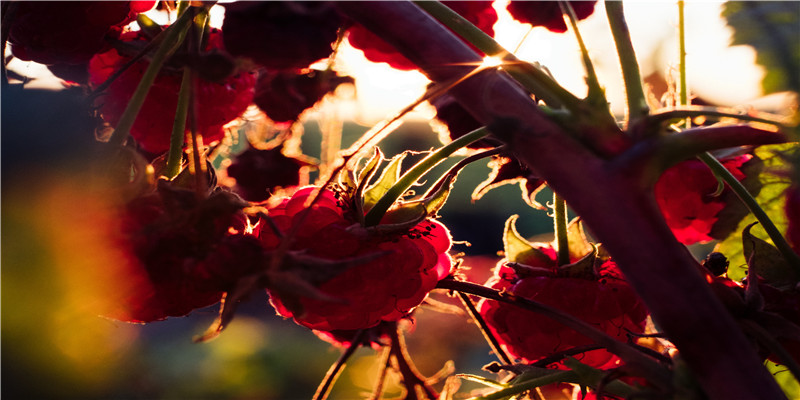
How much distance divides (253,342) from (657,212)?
12.5 ft

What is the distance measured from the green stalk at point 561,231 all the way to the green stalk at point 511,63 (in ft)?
0.52

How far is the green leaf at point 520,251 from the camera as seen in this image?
44 centimetres

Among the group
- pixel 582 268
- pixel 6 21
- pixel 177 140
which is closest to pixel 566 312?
pixel 582 268

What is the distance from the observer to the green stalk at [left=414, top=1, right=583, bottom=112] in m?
0.22

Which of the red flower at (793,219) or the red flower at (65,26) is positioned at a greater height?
the red flower at (793,219)

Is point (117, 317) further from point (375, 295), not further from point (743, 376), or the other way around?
point (743, 376)

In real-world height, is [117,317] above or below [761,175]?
below

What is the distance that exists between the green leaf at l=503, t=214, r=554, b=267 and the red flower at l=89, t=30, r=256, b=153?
20 cm

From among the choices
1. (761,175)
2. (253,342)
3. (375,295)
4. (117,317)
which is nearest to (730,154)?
(761,175)

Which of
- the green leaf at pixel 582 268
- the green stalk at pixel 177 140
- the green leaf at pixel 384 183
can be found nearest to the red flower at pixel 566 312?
the green leaf at pixel 582 268

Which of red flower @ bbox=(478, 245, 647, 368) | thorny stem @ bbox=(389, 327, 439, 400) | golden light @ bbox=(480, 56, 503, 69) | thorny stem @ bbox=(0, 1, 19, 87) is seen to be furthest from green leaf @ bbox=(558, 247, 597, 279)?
thorny stem @ bbox=(0, 1, 19, 87)

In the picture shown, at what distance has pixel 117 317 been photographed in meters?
0.31

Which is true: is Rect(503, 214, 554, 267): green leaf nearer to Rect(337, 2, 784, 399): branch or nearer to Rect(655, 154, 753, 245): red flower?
Rect(655, 154, 753, 245): red flower

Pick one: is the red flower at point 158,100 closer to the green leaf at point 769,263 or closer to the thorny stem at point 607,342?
the thorny stem at point 607,342
